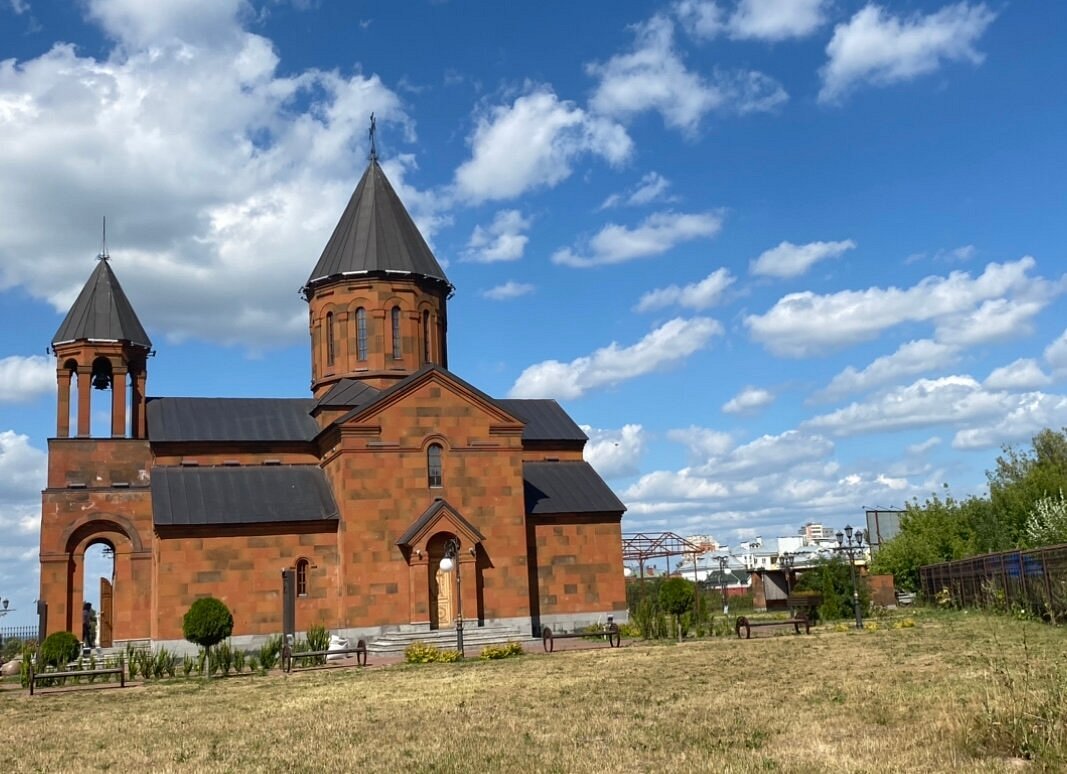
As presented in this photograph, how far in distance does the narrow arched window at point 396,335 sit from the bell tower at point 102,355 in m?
8.17

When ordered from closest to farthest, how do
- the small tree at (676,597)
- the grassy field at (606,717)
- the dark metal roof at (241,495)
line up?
the grassy field at (606,717), the small tree at (676,597), the dark metal roof at (241,495)

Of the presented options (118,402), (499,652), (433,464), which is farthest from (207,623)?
(118,402)

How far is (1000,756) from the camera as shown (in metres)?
9.31

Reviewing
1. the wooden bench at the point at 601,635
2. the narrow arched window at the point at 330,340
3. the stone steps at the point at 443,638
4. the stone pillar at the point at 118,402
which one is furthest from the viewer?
the narrow arched window at the point at 330,340

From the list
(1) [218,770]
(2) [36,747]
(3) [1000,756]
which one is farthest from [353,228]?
(3) [1000,756]

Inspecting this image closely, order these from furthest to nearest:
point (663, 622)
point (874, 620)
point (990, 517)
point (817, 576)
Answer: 1. point (990, 517)
2. point (817, 576)
3. point (874, 620)
4. point (663, 622)

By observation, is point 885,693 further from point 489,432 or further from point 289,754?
point 489,432

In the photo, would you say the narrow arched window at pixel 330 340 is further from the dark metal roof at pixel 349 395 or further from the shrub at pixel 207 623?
the shrub at pixel 207 623

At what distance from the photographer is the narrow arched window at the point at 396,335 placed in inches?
1425

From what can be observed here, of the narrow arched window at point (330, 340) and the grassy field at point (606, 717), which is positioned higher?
the narrow arched window at point (330, 340)

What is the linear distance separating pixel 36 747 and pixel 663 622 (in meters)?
18.2

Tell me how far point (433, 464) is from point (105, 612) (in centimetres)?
1241

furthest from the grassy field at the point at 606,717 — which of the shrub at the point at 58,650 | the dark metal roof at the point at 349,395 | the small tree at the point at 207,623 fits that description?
the dark metal roof at the point at 349,395

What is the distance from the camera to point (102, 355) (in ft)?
112
